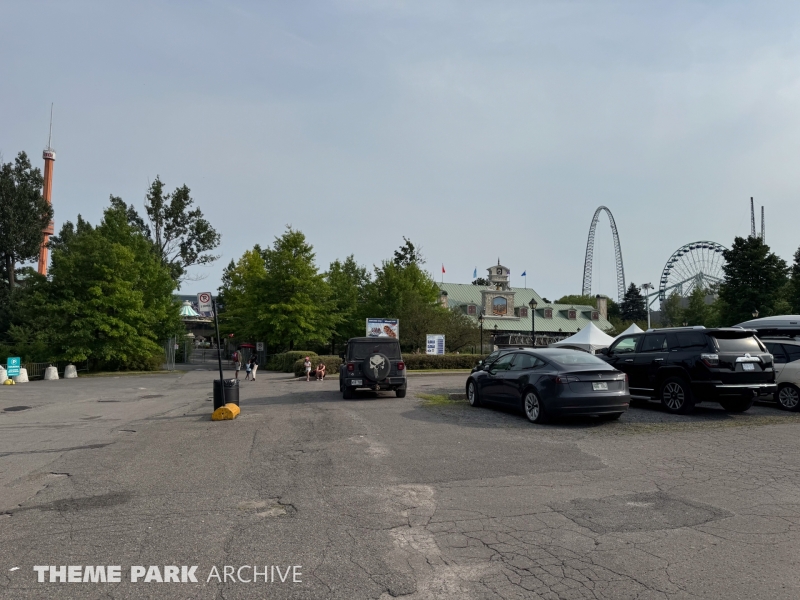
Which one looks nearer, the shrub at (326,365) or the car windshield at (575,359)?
the car windshield at (575,359)

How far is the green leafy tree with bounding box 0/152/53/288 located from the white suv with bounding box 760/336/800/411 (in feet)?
198

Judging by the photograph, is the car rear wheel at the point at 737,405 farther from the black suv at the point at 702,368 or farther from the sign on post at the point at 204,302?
the sign on post at the point at 204,302

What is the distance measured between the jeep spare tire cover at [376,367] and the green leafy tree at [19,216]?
50.8m

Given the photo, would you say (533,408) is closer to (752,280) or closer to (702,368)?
(702,368)

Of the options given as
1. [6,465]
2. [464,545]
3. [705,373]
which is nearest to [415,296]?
[705,373]

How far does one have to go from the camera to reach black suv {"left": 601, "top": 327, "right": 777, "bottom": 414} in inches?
484

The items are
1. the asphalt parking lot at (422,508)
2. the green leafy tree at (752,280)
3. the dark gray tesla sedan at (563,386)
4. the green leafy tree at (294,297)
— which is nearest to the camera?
the asphalt parking lot at (422,508)

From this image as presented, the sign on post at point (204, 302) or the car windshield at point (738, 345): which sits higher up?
the sign on post at point (204, 302)

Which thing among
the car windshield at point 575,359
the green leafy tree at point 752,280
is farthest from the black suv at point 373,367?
the green leafy tree at point 752,280

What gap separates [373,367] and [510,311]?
227ft

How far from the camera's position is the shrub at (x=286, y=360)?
130 feet

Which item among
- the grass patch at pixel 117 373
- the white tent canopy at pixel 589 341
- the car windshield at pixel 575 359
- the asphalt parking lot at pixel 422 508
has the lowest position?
the grass patch at pixel 117 373

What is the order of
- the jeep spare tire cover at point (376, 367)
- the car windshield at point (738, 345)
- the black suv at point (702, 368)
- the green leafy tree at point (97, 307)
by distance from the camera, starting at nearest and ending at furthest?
1. the black suv at point (702, 368)
2. the car windshield at point (738, 345)
3. the jeep spare tire cover at point (376, 367)
4. the green leafy tree at point (97, 307)

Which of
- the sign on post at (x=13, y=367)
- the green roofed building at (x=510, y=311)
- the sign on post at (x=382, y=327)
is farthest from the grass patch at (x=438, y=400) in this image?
the green roofed building at (x=510, y=311)
